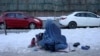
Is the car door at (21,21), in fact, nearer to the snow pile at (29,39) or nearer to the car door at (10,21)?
the car door at (10,21)

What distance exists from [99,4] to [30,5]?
634 centimetres

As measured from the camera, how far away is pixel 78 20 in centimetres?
2712

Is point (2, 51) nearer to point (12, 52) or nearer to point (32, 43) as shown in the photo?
point (12, 52)

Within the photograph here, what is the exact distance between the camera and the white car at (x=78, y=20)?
26.9 metres

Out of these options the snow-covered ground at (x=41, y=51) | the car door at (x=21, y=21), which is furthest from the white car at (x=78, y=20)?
A: the snow-covered ground at (x=41, y=51)

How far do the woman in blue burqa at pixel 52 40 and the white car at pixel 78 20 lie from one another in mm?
12134

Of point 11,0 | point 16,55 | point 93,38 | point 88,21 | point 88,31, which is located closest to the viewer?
point 16,55

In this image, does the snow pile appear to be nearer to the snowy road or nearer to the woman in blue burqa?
the snowy road

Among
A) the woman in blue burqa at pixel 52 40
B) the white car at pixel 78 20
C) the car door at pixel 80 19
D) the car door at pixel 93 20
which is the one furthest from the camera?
the car door at pixel 93 20

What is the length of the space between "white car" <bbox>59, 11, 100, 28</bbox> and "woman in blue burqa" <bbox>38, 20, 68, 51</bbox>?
12134 millimetres

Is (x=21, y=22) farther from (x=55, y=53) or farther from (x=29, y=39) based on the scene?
(x=55, y=53)

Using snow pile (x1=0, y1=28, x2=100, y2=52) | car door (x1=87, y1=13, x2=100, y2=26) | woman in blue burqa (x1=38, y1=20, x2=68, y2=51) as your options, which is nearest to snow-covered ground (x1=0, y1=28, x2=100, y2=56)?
snow pile (x1=0, y1=28, x2=100, y2=52)

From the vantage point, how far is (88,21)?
27.4 m

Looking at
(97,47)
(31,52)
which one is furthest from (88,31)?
(31,52)
